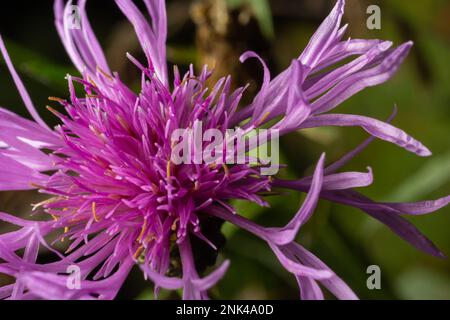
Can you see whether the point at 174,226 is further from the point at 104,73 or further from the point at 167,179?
the point at 104,73

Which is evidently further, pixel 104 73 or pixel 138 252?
pixel 104 73

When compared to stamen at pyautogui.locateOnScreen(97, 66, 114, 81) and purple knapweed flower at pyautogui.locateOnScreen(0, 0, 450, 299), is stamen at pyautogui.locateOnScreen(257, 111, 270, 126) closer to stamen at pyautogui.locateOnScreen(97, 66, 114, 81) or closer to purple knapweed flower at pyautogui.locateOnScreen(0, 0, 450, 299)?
purple knapweed flower at pyautogui.locateOnScreen(0, 0, 450, 299)

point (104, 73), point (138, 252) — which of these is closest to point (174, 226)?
point (138, 252)

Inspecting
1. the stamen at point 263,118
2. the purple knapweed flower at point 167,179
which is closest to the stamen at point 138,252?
the purple knapweed flower at point 167,179

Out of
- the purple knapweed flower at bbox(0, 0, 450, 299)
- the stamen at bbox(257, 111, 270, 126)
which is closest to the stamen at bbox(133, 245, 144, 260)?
the purple knapweed flower at bbox(0, 0, 450, 299)

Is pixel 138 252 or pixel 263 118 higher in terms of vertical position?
pixel 263 118

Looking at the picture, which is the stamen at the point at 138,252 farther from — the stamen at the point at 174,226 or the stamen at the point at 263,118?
the stamen at the point at 263,118

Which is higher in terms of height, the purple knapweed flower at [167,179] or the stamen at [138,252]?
the purple knapweed flower at [167,179]

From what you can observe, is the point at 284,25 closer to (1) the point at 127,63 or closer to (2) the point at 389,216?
(1) the point at 127,63

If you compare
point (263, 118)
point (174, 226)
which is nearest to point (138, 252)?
point (174, 226)
